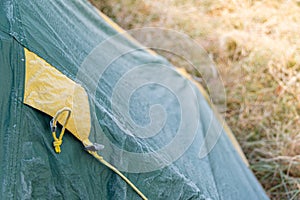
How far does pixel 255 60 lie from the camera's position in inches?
104

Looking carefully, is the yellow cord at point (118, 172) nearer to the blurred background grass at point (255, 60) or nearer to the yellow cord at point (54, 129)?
the yellow cord at point (54, 129)

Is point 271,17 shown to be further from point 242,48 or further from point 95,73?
point 95,73

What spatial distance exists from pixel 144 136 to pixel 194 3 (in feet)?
8.02

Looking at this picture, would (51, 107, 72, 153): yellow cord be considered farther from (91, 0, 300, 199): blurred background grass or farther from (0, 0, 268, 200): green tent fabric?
(91, 0, 300, 199): blurred background grass

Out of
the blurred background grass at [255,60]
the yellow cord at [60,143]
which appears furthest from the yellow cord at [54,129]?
the blurred background grass at [255,60]

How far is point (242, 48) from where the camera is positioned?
2.75 meters

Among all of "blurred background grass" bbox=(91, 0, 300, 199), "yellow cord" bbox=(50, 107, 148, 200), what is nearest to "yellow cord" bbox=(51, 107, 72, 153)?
"yellow cord" bbox=(50, 107, 148, 200)

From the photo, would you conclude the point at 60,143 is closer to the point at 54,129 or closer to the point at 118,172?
the point at 54,129

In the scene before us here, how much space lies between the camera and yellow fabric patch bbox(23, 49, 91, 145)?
868 mm

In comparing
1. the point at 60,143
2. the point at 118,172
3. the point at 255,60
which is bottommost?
the point at 255,60

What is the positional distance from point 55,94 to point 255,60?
6.55 feet

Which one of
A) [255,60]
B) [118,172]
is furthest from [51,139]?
[255,60]

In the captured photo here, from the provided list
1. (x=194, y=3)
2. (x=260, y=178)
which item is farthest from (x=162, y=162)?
(x=194, y=3)

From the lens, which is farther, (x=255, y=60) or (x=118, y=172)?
(x=255, y=60)
